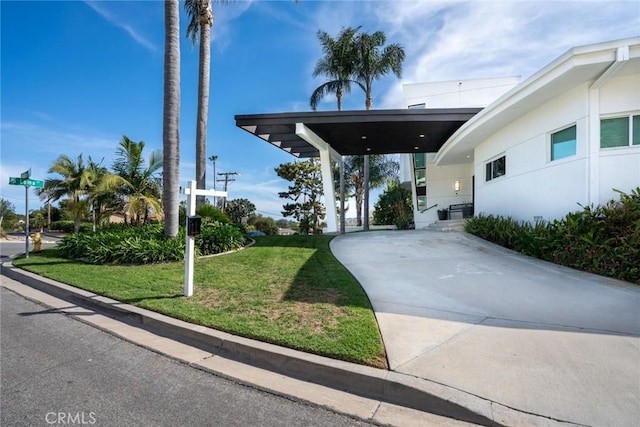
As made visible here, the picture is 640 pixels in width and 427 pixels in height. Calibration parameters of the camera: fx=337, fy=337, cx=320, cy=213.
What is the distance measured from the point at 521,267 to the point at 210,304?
683 cm

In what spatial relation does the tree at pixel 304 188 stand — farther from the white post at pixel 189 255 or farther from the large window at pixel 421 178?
the white post at pixel 189 255

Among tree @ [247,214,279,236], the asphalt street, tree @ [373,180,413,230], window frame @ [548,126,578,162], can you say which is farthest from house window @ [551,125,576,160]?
tree @ [247,214,279,236]

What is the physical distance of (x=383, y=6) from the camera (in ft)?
36.4

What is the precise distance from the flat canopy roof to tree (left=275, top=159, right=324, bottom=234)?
57.0 feet

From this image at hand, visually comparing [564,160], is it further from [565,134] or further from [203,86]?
[203,86]

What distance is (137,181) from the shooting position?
12.7 meters

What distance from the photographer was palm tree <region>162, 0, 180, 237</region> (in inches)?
362

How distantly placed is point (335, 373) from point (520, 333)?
7.85ft

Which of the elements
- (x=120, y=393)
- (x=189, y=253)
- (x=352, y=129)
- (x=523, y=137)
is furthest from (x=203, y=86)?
(x=120, y=393)

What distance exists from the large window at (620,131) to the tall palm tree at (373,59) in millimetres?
13071

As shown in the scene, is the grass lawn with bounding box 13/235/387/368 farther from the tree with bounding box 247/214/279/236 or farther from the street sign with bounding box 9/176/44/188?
the tree with bounding box 247/214/279/236

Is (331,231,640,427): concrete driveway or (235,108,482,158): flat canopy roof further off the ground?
(235,108,482,158): flat canopy roof

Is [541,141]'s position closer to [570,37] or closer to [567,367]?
[570,37]

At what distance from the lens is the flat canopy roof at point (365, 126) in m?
12.7
